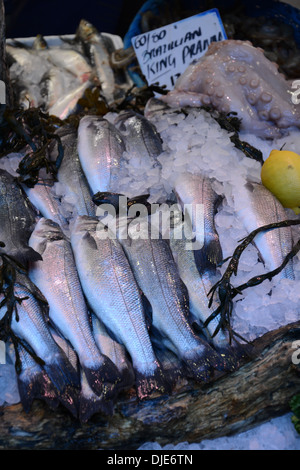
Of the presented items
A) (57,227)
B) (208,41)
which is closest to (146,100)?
(208,41)

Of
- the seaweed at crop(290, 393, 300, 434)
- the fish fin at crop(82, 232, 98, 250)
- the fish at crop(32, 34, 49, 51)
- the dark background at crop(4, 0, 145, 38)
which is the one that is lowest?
the seaweed at crop(290, 393, 300, 434)

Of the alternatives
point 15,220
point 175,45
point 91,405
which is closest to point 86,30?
point 175,45

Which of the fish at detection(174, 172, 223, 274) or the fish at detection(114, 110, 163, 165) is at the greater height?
the fish at detection(114, 110, 163, 165)
